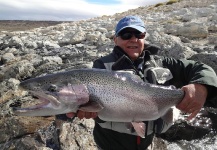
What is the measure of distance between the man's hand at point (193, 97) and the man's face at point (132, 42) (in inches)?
27.3

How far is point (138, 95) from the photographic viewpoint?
2.90m

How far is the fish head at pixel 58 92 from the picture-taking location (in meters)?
2.67

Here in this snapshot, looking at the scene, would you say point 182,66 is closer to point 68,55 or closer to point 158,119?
point 158,119

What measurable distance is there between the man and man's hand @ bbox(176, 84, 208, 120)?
0.10 feet

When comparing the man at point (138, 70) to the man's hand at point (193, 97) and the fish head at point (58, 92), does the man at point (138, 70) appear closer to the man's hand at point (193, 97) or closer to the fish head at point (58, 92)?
the man's hand at point (193, 97)

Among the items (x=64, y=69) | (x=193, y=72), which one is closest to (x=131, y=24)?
(x=193, y=72)

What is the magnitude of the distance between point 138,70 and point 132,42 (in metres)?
0.32

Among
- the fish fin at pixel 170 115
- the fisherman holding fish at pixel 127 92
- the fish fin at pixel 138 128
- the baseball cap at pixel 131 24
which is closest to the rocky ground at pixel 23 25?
the baseball cap at pixel 131 24

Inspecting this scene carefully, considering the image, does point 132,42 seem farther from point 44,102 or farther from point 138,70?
point 44,102

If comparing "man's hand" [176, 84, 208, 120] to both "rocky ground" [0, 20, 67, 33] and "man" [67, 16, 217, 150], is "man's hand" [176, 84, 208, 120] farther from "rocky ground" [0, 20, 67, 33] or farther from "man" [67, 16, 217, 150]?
"rocky ground" [0, 20, 67, 33]

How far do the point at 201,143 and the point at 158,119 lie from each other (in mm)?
3844

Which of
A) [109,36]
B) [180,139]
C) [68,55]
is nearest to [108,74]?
[180,139]

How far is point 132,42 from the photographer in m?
3.36

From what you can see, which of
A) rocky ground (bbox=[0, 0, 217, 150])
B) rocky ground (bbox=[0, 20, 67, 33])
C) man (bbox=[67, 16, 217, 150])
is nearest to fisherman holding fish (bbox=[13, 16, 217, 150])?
man (bbox=[67, 16, 217, 150])
